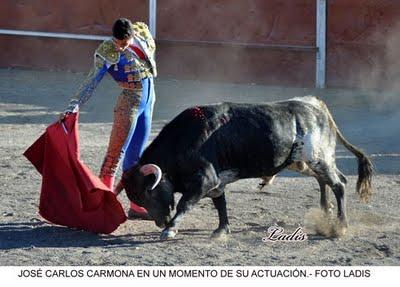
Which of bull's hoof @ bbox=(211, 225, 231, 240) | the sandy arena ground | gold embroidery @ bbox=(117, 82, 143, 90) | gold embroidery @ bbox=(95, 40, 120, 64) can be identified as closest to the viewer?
the sandy arena ground

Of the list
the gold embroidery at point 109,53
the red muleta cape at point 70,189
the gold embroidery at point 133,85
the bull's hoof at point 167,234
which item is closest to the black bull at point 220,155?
the bull's hoof at point 167,234

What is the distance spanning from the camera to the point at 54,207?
20.4ft

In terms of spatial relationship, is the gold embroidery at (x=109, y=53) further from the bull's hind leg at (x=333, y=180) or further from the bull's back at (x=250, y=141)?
the bull's hind leg at (x=333, y=180)

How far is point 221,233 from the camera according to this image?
6.00 m

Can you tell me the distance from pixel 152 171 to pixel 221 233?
49cm

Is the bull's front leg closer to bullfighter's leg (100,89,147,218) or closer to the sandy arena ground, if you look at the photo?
the sandy arena ground


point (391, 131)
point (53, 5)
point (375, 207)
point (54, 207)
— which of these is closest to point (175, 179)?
point (54, 207)

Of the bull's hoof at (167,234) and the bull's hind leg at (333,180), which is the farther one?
the bull's hind leg at (333,180)

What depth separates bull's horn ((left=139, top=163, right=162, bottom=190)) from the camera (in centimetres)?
588

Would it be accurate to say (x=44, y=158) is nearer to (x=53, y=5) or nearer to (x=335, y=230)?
(x=335, y=230)

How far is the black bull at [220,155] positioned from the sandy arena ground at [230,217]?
188 mm

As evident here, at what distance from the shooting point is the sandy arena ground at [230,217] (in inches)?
221

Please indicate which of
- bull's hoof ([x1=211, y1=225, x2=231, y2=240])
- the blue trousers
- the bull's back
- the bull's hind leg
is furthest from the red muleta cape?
the bull's hind leg

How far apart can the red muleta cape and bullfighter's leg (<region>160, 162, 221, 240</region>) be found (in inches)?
12.0
